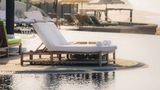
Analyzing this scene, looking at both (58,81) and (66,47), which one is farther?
(66,47)

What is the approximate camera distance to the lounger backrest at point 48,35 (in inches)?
538

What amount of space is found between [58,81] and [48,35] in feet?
9.74

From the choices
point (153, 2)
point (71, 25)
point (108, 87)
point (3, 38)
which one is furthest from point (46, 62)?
point (153, 2)

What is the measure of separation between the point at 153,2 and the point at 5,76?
5821 centimetres

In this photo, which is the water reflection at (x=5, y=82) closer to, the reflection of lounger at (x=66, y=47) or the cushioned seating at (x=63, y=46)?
the reflection of lounger at (x=66, y=47)

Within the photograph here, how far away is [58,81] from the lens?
437 inches

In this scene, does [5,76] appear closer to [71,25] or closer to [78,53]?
[78,53]

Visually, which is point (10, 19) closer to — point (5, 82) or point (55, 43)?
point (55, 43)

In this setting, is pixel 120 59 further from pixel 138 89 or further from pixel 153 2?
pixel 153 2

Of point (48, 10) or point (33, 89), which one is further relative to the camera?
point (48, 10)

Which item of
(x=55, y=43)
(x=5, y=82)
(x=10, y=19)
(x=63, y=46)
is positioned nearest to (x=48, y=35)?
(x=55, y=43)

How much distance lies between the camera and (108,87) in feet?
34.4

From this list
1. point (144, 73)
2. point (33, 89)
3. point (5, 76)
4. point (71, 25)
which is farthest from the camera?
point (71, 25)

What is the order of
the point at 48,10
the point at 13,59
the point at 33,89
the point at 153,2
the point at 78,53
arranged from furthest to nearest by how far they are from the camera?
the point at 153,2 → the point at 48,10 → the point at 13,59 → the point at 78,53 → the point at 33,89
